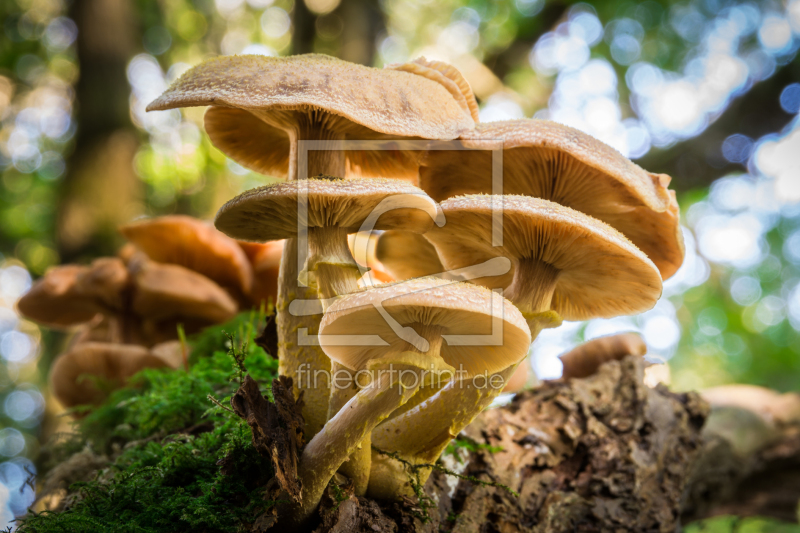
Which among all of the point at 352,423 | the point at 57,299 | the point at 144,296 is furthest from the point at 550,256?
the point at 57,299

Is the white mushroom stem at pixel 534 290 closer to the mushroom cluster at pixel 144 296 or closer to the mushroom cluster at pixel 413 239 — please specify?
the mushroom cluster at pixel 413 239

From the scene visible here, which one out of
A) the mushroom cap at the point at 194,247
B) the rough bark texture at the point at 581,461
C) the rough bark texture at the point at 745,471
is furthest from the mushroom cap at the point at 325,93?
the rough bark texture at the point at 745,471

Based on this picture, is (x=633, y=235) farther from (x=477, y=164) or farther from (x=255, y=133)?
(x=255, y=133)

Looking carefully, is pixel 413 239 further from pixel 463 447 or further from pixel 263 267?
pixel 263 267

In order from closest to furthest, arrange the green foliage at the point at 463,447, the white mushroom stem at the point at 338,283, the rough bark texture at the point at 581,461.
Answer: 1. the white mushroom stem at the point at 338,283
2. the rough bark texture at the point at 581,461
3. the green foliage at the point at 463,447

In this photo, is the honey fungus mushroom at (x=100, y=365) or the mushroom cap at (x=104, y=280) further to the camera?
the mushroom cap at (x=104, y=280)

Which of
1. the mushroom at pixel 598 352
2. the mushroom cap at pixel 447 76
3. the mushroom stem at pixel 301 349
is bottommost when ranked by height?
the mushroom at pixel 598 352

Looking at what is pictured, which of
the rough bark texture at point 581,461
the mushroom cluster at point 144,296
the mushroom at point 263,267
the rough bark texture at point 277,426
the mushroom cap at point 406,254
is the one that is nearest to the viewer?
the rough bark texture at point 277,426
